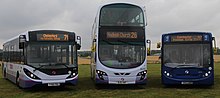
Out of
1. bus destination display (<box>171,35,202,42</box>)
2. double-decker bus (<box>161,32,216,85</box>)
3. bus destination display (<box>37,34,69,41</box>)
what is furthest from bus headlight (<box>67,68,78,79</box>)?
bus destination display (<box>171,35,202,42</box>)

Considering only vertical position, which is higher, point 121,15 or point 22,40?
point 121,15

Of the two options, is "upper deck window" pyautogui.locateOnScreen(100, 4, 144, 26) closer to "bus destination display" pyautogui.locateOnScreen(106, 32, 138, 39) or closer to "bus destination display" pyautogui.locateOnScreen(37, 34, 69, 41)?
"bus destination display" pyautogui.locateOnScreen(106, 32, 138, 39)

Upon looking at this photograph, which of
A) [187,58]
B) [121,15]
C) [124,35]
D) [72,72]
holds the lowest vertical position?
[72,72]

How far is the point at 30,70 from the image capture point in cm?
1633

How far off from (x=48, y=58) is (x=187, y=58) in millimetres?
6279

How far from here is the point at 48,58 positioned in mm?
Result: 16625

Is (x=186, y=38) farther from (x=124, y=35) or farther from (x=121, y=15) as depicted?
(x=121, y=15)

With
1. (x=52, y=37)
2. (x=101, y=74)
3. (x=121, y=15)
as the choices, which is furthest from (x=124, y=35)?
(x=52, y=37)

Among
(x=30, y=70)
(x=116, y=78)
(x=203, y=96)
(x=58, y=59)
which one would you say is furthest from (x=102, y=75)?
(x=203, y=96)

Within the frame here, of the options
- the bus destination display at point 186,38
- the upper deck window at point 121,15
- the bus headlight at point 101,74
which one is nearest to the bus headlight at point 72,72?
the bus headlight at point 101,74

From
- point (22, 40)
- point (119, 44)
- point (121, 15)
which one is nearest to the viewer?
point (22, 40)

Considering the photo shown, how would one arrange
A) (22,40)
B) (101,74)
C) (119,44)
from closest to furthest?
(22,40)
(101,74)
(119,44)

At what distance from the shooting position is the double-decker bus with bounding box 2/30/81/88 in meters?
16.4

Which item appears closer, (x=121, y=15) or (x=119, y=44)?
(x=119, y=44)
